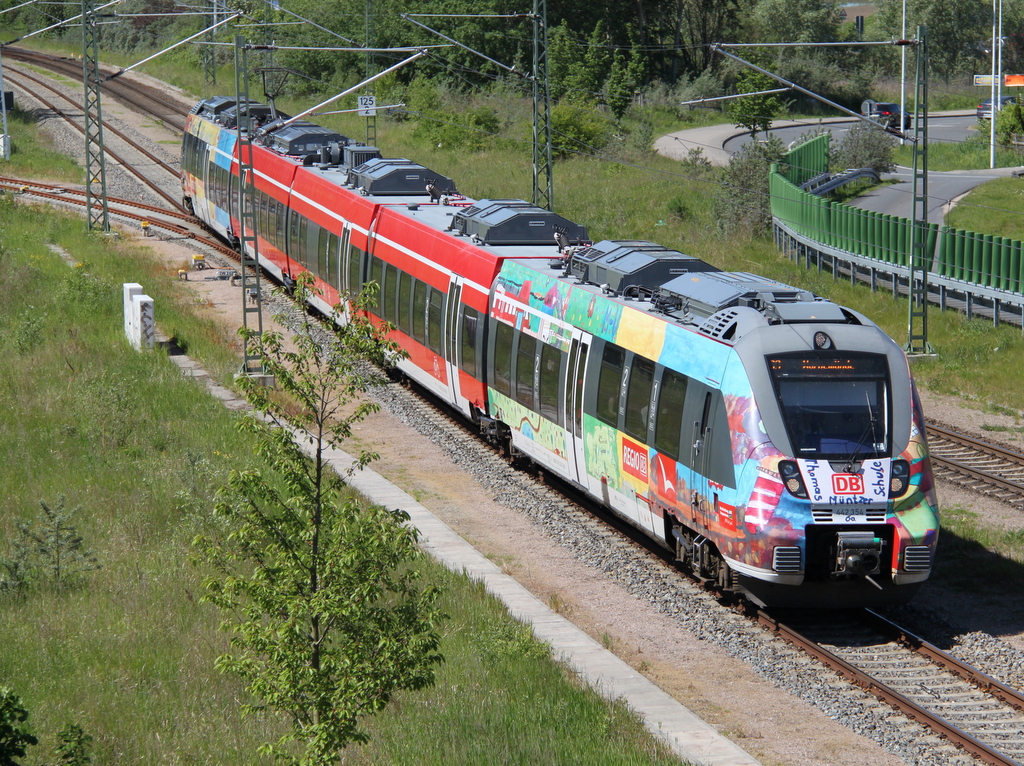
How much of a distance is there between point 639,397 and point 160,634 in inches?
237

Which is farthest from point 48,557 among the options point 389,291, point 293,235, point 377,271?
point 293,235

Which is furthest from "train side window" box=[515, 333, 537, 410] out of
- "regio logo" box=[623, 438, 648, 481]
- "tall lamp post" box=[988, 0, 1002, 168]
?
"tall lamp post" box=[988, 0, 1002, 168]

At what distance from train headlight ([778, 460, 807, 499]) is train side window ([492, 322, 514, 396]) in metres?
7.09

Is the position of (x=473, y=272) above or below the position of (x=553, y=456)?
above

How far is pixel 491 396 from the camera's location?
20203 millimetres

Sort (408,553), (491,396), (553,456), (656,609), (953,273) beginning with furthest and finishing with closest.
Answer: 1. (953,273)
2. (491,396)
3. (553,456)
4. (656,609)
5. (408,553)

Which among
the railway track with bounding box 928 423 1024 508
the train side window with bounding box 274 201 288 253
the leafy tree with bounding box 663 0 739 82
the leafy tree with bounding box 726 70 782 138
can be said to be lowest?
the railway track with bounding box 928 423 1024 508

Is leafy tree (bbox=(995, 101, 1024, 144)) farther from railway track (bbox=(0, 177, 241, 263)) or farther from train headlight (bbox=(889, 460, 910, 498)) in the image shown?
train headlight (bbox=(889, 460, 910, 498))

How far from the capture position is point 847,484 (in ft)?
41.8

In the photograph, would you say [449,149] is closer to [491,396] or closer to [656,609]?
[491,396]

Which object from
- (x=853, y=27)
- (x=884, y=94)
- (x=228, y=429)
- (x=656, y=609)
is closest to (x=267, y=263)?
(x=228, y=429)

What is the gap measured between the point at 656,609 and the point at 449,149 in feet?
155

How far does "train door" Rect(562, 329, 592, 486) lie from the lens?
16.8 meters

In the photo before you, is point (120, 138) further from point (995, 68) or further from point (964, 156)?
point (995, 68)
